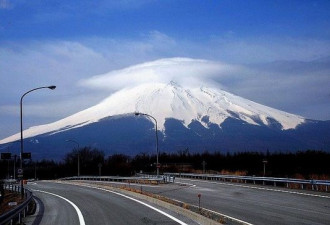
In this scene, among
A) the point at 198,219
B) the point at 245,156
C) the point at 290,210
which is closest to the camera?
the point at 198,219

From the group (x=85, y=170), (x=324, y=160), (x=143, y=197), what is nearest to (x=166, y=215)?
(x=143, y=197)

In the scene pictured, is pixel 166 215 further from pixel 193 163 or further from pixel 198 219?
pixel 193 163

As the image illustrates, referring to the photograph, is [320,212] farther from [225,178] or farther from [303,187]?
[225,178]

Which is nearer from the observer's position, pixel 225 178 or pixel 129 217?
pixel 129 217

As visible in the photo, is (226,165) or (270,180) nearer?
(270,180)

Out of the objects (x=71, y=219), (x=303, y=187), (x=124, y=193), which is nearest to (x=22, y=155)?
(x=124, y=193)

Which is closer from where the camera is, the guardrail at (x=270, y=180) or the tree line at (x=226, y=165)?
the guardrail at (x=270, y=180)

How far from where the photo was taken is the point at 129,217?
1967cm

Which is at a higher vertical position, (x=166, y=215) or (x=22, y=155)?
(x=22, y=155)

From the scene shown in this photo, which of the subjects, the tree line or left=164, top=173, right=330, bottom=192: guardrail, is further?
the tree line

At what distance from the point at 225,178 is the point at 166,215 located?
35.2 metres

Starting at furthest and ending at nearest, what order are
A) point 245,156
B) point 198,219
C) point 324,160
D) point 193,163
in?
point 193,163 < point 245,156 < point 324,160 < point 198,219

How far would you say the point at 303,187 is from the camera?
124 feet

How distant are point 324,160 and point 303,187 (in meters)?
34.5
